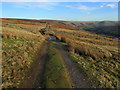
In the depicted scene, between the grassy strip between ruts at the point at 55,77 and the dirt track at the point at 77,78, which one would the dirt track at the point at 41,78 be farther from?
the grassy strip between ruts at the point at 55,77

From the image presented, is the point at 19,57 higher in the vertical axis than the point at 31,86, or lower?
higher

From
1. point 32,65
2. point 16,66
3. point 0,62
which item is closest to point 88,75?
point 32,65

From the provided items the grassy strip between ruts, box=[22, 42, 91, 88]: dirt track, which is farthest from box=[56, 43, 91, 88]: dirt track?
the grassy strip between ruts

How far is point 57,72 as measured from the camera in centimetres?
1216

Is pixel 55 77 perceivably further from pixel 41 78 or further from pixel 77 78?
pixel 77 78

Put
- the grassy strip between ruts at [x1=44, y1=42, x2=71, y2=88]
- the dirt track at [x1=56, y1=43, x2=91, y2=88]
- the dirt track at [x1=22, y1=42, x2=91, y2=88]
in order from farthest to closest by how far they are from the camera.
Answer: the dirt track at [x1=56, y1=43, x2=91, y2=88], the dirt track at [x1=22, y1=42, x2=91, y2=88], the grassy strip between ruts at [x1=44, y1=42, x2=71, y2=88]

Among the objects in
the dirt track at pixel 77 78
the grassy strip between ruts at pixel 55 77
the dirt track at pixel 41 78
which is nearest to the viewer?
the grassy strip between ruts at pixel 55 77

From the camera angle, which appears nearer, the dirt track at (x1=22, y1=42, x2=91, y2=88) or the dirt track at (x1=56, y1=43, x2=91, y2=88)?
the dirt track at (x1=22, y1=42, x2=91, y2=88)

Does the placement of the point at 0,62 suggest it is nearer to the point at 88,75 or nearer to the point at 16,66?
the point at 16,66

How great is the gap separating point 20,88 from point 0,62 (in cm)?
650

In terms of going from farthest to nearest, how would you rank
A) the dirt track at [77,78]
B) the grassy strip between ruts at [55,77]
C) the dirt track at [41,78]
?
the dirt track at [77,78] < the dirt track at [41,78] < the grassy strip between ruts at [55,77]

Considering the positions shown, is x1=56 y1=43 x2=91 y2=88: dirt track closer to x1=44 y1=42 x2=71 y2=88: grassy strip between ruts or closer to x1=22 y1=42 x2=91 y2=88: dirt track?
x1=22 y1=42 x2=91 y2=88: dirt track

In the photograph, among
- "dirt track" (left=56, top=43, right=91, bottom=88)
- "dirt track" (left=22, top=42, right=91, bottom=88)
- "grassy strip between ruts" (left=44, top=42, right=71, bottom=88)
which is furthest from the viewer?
"dirt track" (left=56, top=43, right=91, bottom=88)

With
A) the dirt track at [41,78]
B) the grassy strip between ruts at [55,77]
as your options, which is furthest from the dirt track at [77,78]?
the grassy strip between ruts at [55,77]
